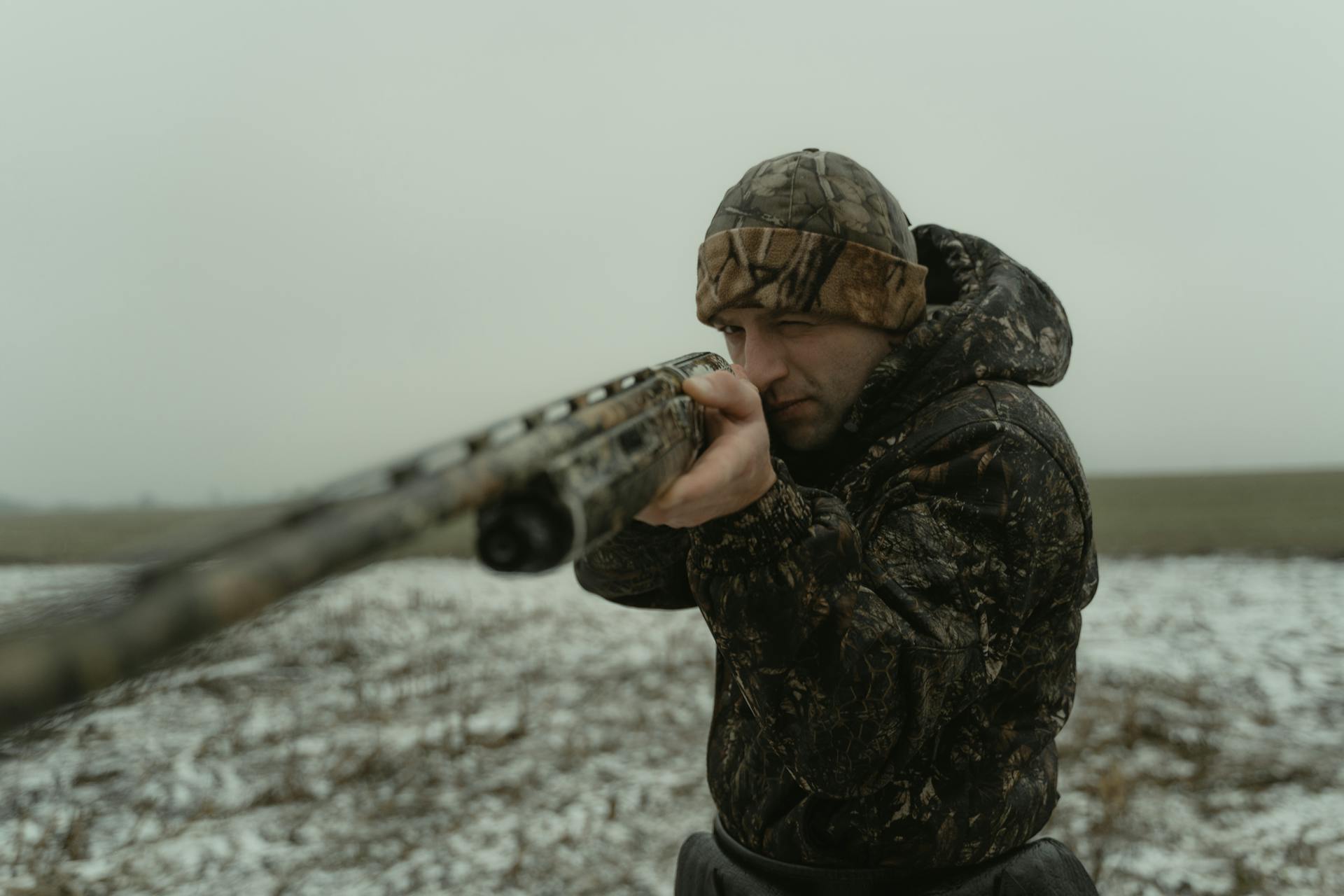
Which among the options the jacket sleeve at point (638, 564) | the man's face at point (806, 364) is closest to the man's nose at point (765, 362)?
the man's face at point (806, 364)

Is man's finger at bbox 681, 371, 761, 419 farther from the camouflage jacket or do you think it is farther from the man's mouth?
the man's mouth

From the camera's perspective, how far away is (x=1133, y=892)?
5.25m

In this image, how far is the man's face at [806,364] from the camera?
249 centimetres

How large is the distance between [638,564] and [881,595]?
1008mm

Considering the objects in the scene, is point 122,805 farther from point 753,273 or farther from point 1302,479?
point 1302,479

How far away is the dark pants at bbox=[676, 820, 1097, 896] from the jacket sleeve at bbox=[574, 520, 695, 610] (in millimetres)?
772

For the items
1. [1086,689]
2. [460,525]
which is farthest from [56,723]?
[1086,689]

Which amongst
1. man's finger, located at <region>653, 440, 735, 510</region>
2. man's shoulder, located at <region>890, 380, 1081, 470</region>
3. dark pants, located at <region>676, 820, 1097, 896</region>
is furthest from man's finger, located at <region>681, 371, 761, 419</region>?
dark pants, located at <region>676, 820, 1097, 896</region>

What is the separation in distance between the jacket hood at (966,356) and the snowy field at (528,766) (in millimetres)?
3247

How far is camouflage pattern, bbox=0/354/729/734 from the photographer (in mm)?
816

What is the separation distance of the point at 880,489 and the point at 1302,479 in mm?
26565

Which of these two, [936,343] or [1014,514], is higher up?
[936,343]

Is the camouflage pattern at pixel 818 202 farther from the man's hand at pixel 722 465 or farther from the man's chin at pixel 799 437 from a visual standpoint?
the man's hand at pixel 722 465

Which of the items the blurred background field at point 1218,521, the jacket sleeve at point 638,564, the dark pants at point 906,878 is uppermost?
the jacket sleeve at point 638,564
